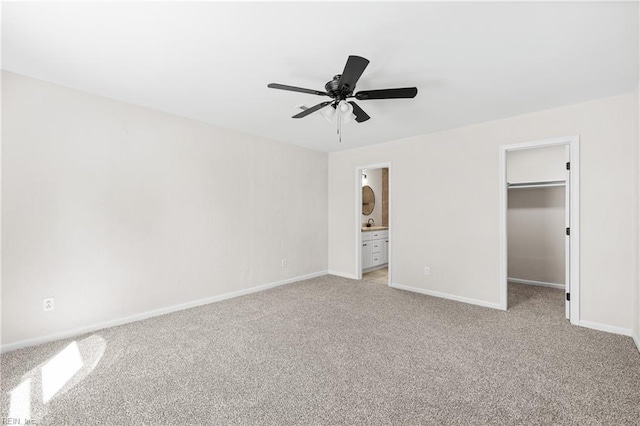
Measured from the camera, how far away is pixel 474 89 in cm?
270

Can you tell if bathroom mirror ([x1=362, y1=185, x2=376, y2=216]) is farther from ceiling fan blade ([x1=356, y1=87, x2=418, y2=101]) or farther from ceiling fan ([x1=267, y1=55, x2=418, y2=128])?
ceiling fan blade ([x1=356, y1=87, x2=418, y2=101])

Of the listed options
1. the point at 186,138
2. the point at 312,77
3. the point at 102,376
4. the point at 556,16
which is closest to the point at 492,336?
the point at 556,16

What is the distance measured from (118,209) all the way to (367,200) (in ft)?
16.3

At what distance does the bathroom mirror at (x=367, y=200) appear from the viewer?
21.9 ft

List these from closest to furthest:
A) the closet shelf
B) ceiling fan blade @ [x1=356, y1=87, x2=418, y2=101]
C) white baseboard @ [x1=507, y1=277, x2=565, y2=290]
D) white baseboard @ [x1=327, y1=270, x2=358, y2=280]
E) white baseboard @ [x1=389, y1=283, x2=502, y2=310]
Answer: ceiling fan blade @ [x1=356, y1=87, x2=418, y2=101], white baseboard @ [x1=389, y1=283, x2=502, y2=310], the closet shelf, white baseboard @ [x1=507, y1=277, x2=565, y2=290], white baseboard @ [x1=327, y1=270, x2=358, y2=280]

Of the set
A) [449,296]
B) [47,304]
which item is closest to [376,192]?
[449,296]

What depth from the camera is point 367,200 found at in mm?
6727

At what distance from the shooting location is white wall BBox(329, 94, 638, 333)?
2.85 meters

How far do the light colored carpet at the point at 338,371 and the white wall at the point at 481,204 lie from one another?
1.88 ft

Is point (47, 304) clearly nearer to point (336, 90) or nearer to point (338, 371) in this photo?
point (338, 371)

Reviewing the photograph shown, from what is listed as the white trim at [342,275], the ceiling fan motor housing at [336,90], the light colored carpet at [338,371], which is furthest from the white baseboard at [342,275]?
the ceiling fan motor housing at [336,90]

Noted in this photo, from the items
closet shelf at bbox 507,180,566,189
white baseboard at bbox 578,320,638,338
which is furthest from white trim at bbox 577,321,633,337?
closet shelf at bbox 507,180,566,189

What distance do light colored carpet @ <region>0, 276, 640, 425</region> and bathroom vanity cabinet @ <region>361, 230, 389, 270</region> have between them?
7.14 feet

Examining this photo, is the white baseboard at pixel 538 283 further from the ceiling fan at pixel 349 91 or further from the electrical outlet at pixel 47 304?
the electrical outlet at pixel 47 304
